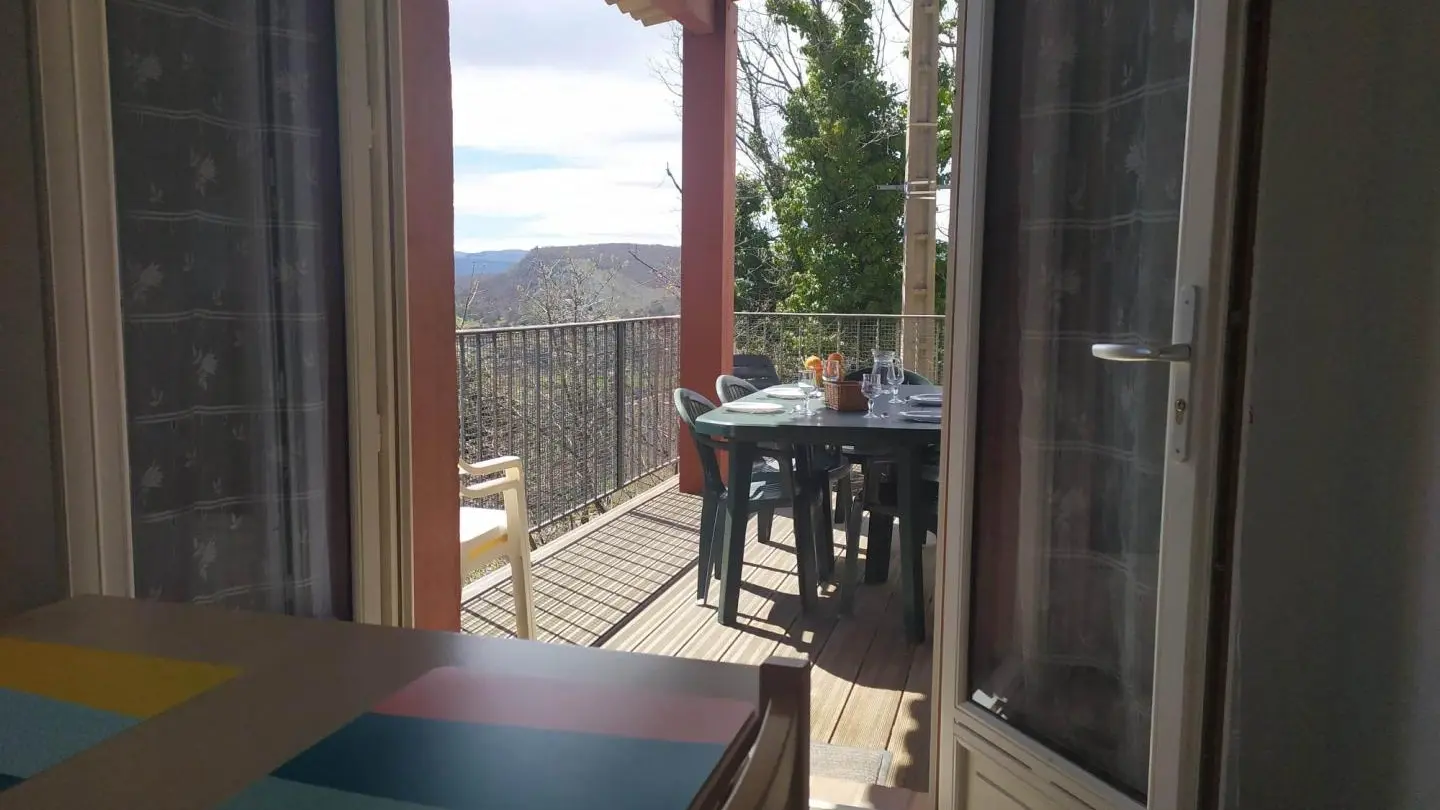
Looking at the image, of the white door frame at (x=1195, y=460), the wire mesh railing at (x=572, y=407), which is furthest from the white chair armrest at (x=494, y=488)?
the white door frame at (x=1195, y=460)

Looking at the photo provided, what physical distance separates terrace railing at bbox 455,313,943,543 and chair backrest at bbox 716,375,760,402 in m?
0.99

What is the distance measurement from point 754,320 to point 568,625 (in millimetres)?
4383

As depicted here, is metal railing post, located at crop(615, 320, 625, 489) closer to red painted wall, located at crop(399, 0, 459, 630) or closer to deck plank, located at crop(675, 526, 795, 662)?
deck plank, located at crop(675, 526, 795, 662)

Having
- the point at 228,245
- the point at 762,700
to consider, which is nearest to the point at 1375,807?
the point at 762,700

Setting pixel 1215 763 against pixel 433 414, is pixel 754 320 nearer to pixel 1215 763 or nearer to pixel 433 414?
pixel 433 414

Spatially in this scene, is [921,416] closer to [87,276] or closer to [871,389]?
[871,389]

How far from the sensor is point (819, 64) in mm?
10344

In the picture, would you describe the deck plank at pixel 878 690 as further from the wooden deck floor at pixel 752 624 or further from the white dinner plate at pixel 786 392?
the white dinner plate at pixel 786 392

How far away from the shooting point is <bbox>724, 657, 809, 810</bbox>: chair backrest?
20.8 inches

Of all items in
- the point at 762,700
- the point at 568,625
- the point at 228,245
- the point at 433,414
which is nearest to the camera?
the point at 762,700

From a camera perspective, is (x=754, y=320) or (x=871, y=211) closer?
(x=754, y=320)

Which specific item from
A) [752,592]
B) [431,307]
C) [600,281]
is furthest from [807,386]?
[600,281]

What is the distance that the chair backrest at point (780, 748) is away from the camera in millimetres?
528

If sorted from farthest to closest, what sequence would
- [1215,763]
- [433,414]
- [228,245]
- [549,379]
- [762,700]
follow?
[549,379], [433,414], [228,245], [1215,763], [762,700]
